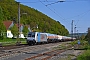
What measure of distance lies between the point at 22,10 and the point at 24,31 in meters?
42.0

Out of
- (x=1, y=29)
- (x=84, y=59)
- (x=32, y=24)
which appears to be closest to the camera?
(x=84, y=59)

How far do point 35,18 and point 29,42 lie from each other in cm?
10485

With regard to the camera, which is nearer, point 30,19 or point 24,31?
point 24,31

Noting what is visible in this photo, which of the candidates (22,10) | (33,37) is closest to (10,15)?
(22,10)

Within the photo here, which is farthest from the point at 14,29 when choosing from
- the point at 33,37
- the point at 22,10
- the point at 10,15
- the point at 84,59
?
the point at 84,59

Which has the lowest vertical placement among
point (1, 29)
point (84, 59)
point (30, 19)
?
point (84, 59)

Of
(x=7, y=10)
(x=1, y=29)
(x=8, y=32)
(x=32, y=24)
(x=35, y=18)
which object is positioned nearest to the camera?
(x=1, y=29)

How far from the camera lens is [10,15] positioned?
127 m

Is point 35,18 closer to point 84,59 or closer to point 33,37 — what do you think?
point 33,37

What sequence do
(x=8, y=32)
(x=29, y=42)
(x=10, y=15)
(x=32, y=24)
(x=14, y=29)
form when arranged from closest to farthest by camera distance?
(x=29, y=42), (x=14, y=29), (x=8, y=32), (x=10, y=15), (x=32, y=24)

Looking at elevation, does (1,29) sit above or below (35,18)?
below

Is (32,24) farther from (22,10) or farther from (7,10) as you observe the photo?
(7,10)

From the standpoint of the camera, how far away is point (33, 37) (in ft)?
166

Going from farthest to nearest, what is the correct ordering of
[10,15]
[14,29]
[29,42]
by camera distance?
[10,15], [14,29], [29,42]
